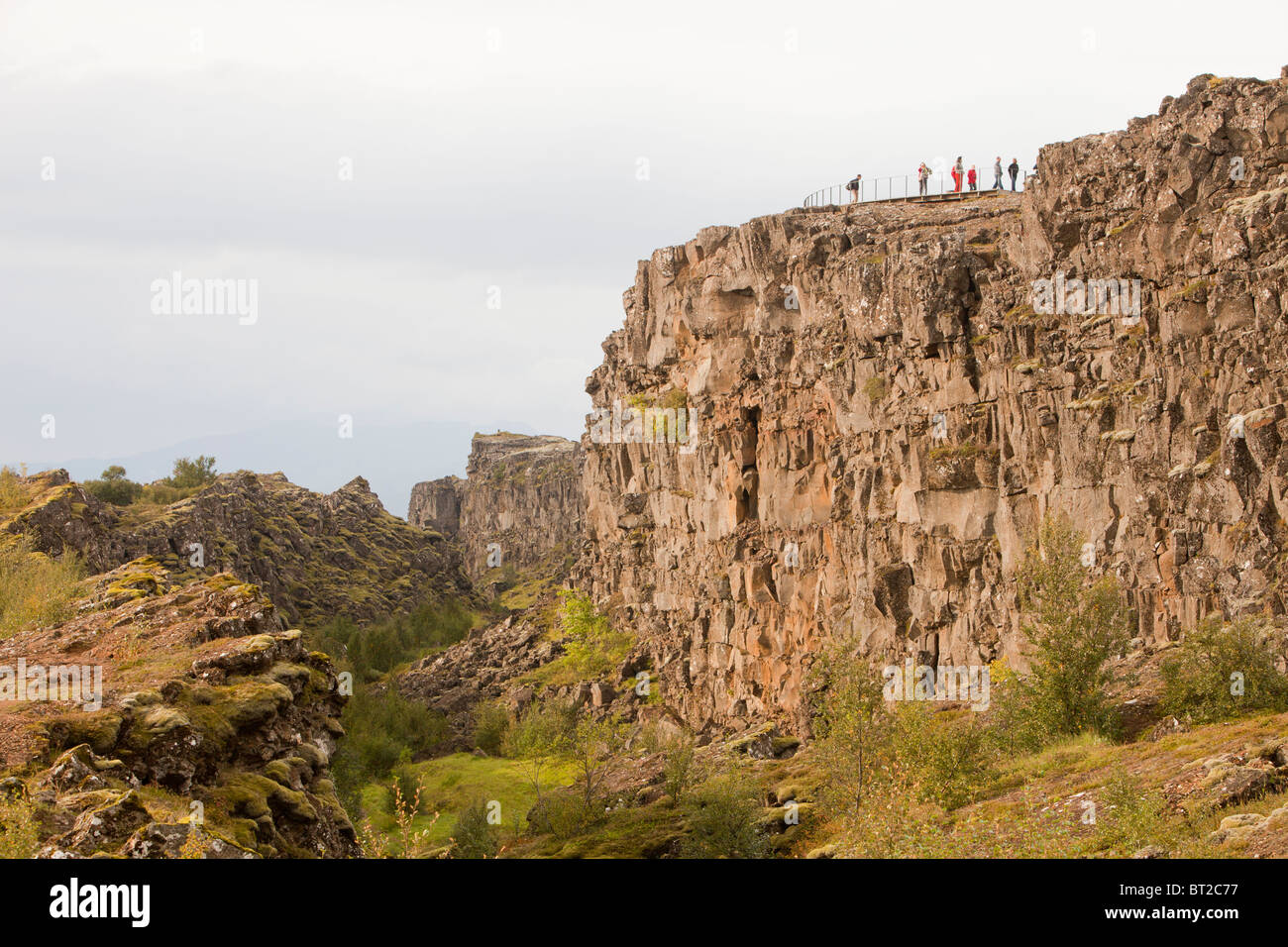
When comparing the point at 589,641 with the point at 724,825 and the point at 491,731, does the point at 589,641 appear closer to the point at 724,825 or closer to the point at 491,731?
the point at 491,731

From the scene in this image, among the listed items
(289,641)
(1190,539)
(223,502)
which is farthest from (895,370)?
(223,502)

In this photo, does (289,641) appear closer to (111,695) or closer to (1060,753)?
(111,695)

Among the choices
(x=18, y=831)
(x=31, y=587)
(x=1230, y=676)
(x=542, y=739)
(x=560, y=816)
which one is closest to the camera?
(x=18, y=831)

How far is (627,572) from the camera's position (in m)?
94.1

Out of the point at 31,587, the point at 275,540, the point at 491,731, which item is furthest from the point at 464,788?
the point at 275,540

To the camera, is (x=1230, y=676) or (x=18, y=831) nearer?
(x=18, y=831)

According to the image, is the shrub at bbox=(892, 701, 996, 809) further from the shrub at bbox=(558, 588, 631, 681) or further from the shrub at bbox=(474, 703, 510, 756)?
the shrub at bbox=(558, 588, 631, 681)

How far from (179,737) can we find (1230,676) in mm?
29461

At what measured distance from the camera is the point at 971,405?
48.3 metres

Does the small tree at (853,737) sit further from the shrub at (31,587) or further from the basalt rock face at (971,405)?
the shrub at (31,587)

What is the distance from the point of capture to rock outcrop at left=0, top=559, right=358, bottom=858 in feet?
55.1

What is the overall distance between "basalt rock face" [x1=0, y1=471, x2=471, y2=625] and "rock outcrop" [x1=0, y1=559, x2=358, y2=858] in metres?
36.3

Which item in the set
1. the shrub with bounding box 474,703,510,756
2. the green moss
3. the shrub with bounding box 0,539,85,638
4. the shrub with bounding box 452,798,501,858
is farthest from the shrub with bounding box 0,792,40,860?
the shrub with bounding box 474,703,510,756

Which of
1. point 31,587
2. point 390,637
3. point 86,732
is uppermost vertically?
point 31,587
